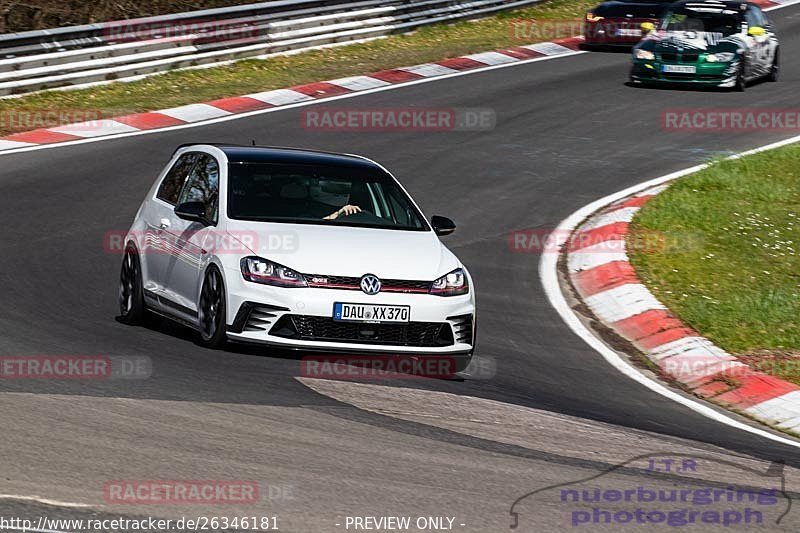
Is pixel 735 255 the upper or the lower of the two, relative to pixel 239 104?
upper

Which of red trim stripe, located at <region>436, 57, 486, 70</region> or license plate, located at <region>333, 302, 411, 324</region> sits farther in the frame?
red trim stripe, located at <region>436, 57, 486, 70</region>

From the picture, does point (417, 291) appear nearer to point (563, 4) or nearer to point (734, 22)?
point (734, 22)

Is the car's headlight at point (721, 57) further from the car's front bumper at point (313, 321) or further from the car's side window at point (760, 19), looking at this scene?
the car's front bumper at point (313, 321)

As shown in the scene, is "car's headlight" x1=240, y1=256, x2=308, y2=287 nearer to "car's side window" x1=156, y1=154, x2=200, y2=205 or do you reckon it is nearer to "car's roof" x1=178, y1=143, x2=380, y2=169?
"car's roof" x1=178, y1=143, x2=380, y2=169

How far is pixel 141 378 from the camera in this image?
868 centimetres

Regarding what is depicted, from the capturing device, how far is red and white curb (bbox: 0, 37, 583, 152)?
18.1 m

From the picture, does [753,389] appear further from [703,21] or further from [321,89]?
[703,21]

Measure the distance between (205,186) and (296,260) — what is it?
152cm

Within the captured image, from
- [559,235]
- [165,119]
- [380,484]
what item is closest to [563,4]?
[165,119]

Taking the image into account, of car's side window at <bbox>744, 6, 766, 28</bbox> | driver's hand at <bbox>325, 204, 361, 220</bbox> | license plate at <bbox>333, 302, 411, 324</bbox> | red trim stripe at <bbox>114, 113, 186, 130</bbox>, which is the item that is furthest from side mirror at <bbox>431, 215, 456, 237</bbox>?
car's side window at <bbox>744, 6, 766, 28</bbox>

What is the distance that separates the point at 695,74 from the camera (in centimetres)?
2275

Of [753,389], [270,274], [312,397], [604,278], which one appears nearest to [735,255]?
[604,278]

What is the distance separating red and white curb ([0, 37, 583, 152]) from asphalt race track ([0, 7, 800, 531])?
71 cm

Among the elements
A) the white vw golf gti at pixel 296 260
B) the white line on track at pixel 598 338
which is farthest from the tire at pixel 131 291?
the white line on track at pixel 598 338
